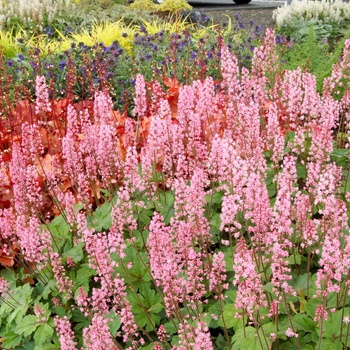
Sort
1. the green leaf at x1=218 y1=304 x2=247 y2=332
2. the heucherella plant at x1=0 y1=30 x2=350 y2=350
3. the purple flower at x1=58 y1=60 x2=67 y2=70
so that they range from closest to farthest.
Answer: the heucherella plant at x1=0 y1=30 x2=350 y2=350 → the green leaf at x1=218 y1=304 x2=247 y2=332 → the purple flower at x1=58 y1=60 x2=67 y2=70

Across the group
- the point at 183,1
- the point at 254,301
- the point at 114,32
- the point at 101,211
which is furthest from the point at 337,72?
the point at 183,1

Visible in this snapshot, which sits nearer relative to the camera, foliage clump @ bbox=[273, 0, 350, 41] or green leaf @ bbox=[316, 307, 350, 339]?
green leaf @ bbox=[316, 307, 350, 339]

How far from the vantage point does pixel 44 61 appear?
8625mm

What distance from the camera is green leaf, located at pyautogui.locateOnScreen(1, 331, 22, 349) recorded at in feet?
12.7

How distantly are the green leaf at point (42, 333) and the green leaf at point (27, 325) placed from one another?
0.11ft

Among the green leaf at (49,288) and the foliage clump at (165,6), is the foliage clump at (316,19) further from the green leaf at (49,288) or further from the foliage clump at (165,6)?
the green leaf at (49,288)

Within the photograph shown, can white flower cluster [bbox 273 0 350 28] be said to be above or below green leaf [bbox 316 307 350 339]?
above

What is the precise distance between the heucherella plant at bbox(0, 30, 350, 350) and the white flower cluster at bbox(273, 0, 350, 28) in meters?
7.56

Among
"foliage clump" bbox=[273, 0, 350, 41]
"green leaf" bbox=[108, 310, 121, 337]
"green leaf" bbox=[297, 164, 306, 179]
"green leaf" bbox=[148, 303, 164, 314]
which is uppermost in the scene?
"foliage clump" bbox=[273, 0, 350, 41]

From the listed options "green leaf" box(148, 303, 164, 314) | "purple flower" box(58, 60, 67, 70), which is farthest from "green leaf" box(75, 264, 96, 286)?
"purple flower" box(58, 60, 67, 70)

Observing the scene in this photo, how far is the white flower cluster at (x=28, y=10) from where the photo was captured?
→ 1237 centimetres

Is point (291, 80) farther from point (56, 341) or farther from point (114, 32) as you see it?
point (114, 32)

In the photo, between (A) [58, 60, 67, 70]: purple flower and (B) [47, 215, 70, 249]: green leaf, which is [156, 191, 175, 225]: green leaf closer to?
(B) [47, 215, 70, 249]: green leaf

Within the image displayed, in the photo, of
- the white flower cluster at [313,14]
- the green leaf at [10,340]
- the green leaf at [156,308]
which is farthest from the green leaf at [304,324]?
the white flower cluster at [313,14]
